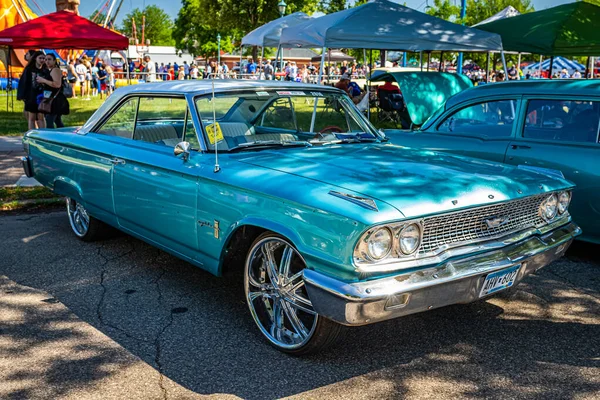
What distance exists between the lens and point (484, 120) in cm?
641

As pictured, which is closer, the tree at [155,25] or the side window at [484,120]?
the side window at [484,120]

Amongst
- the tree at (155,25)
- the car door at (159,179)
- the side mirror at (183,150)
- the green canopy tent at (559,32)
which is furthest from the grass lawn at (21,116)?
the tree at (155,25)

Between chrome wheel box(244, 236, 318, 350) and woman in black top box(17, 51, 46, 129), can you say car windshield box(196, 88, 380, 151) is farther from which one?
woman in black top box(17, 51, 46, 129)

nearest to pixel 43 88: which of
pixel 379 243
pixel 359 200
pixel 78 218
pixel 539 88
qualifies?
pixel 78 218

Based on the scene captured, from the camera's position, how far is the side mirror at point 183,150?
4402mm

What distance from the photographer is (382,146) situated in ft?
16.4

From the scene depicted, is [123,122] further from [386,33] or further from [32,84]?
[386,33]

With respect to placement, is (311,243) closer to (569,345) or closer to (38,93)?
(569,345)

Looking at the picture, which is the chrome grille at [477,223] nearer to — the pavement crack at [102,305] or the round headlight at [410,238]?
the round headlight at [410,238]

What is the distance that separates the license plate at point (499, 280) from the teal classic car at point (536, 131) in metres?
2.06

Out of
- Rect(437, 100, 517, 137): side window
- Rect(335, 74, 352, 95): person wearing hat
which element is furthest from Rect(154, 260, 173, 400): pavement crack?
Rect(335, 74, 352, 95): person wearing hat

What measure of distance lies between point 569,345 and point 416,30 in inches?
374

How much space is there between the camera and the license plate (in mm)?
3604

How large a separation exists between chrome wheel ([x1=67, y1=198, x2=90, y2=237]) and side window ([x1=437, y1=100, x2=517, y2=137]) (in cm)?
364
